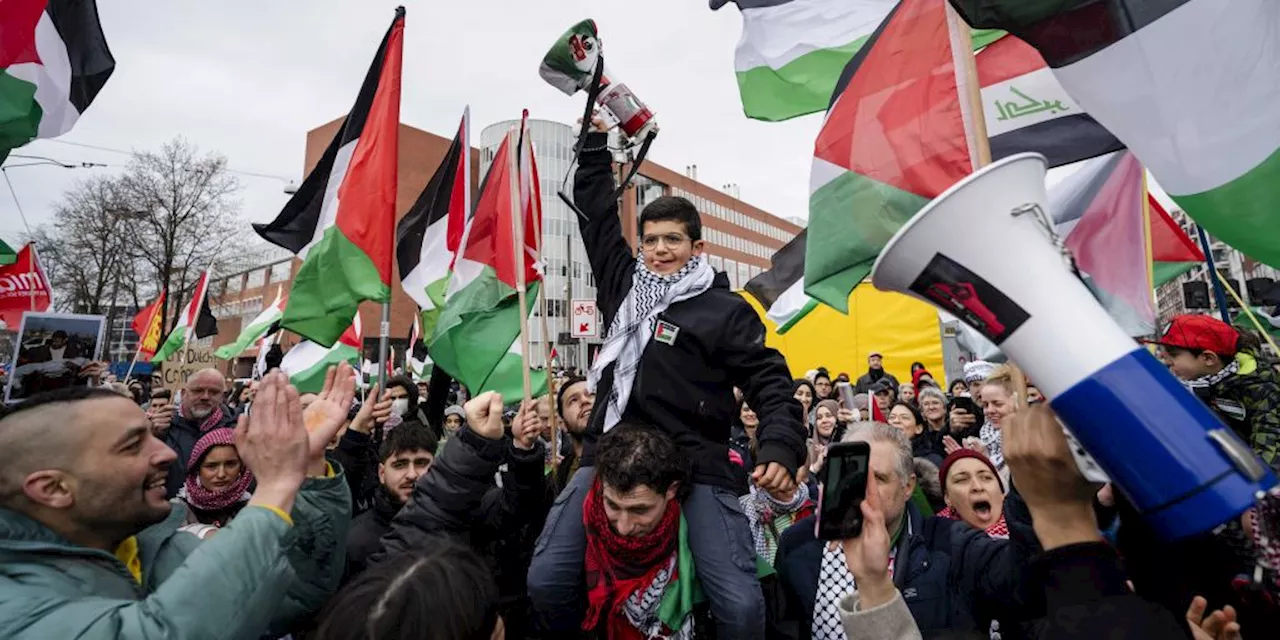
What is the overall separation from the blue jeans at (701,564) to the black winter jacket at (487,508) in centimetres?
25

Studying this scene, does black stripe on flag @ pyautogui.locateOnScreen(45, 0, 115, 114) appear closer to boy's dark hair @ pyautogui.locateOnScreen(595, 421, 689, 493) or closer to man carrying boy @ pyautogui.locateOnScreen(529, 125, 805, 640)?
man carrying boy @ pyautogui.locateOnScreen(529, 125, 805, 640)

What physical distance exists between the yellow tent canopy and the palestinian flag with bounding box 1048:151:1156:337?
19.0 feet

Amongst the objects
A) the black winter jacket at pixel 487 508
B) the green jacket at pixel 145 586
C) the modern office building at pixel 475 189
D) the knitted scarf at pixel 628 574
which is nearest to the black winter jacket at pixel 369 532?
the black winter jacket at pixel 487 508

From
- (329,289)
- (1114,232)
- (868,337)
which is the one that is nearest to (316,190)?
(329,289)

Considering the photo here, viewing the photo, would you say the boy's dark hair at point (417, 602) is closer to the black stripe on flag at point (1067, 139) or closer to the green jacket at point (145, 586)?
the green jacket at point (145, 586)

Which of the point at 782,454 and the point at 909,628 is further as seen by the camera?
the point at 782,454

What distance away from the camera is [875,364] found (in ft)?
33.3

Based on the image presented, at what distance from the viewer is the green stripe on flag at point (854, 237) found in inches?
123

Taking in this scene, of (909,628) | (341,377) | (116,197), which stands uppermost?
(116,197)

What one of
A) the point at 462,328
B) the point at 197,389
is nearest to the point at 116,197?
the point at 197,389

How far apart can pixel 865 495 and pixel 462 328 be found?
4127 millimetres

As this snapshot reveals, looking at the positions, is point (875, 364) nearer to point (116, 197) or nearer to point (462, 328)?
point (462, 328)

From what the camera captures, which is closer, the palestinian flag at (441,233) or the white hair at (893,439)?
the white hair at (893,439)

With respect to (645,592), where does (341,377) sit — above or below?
above
